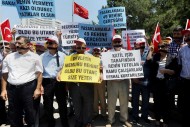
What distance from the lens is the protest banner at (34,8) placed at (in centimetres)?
855

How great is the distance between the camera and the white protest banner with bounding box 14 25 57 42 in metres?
7.75

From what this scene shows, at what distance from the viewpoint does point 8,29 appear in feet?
28.9

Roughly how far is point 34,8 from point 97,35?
Answer: 207 centimetres

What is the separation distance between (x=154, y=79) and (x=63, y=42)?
252 centimetres

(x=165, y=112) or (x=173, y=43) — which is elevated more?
(x=173, y=43)

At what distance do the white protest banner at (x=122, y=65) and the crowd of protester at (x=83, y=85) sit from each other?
0.17m

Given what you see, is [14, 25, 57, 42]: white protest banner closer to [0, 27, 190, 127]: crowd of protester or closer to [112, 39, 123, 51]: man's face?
[0, 27, 190, 127]: crowd of protester

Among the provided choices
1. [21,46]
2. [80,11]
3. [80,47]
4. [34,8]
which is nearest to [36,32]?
[34,8]

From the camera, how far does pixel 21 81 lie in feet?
19.2

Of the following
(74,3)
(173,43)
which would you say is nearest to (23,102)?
(173,43)

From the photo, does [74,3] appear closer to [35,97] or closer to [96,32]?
[96,32]

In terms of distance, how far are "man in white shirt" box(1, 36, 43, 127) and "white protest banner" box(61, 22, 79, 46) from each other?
2.16m

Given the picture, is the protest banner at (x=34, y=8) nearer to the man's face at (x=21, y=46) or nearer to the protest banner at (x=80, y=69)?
the protest banner at (x=80, y=69)

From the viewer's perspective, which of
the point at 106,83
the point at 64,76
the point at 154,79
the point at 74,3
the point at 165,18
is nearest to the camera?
the point at 64,76
